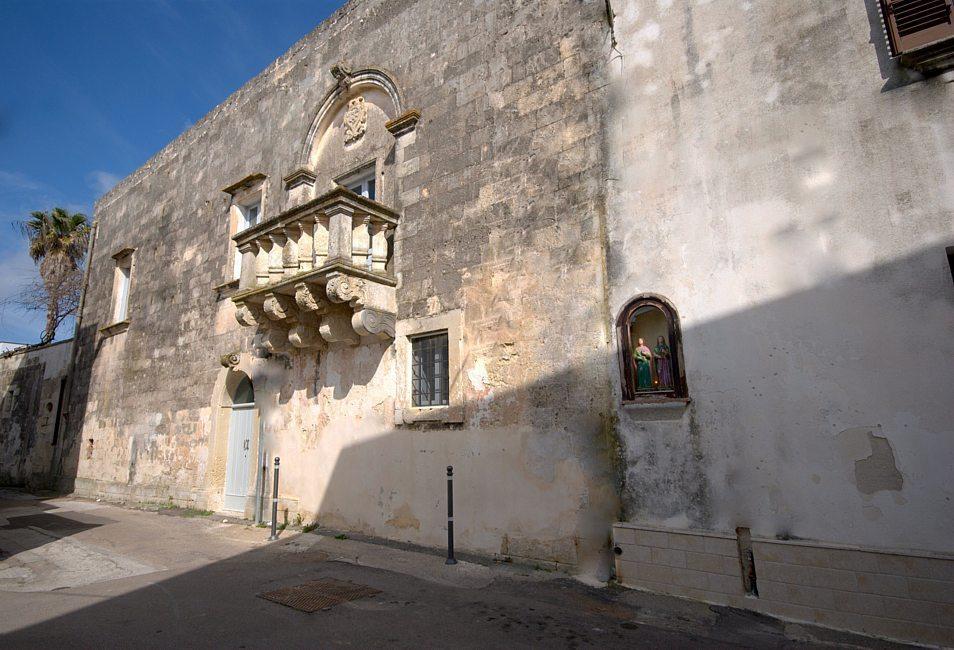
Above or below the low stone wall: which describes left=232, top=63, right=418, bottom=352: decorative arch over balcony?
above

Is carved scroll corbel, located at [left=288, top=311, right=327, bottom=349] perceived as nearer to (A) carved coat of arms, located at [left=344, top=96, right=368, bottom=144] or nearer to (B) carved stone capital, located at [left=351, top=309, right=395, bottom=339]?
(B) carved stone capital, located at [left=351, top=309, right=395, bottom=339]

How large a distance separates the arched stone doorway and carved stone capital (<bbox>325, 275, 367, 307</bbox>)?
3.75m

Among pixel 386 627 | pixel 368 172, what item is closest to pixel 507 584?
pixel 386 627

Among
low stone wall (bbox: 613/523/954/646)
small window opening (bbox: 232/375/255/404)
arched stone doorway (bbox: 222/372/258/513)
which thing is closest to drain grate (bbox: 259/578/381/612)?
low stone wall (bbox: 613/523/954/646)

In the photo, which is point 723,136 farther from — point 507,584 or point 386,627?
point 386,627

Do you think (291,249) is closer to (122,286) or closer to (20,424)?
(122,286)

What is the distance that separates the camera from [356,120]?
9352 mm

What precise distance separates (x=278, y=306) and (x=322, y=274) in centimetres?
141

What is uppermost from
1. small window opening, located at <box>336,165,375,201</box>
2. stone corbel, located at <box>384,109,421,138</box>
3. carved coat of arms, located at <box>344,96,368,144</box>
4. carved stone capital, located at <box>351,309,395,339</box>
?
carved coat of arms, located at <box>344,96,368,144</box>

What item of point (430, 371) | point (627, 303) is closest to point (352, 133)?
point (430, 371)

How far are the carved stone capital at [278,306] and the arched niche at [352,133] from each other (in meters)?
2.16

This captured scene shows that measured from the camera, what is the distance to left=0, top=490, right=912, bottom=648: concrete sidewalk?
3.91 m

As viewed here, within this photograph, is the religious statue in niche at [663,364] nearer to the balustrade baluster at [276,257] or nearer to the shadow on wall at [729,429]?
the shadow on wall at [729,429]

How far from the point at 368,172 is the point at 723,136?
18.9 feet
